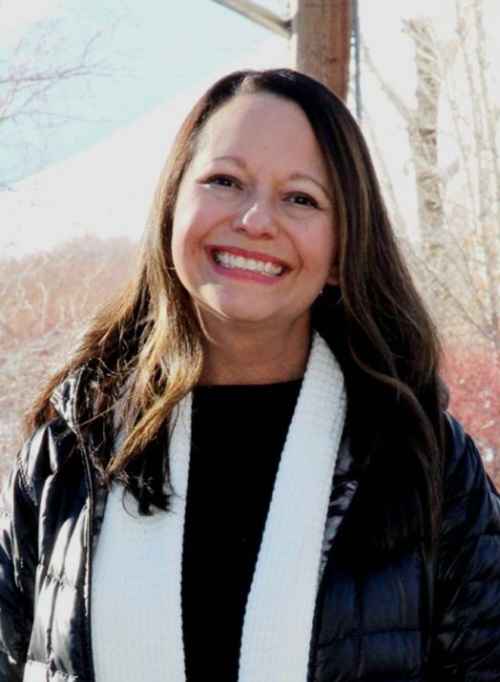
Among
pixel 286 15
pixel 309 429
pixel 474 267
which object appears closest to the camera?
pixel 309 429

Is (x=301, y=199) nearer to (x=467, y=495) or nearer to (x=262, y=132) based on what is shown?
(x=262, y=132)

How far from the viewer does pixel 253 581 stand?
2.11 metres

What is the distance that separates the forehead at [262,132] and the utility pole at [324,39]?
2067 millimetres

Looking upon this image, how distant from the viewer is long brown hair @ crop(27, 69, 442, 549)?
7.11 feet

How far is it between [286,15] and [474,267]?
4704 millimetres

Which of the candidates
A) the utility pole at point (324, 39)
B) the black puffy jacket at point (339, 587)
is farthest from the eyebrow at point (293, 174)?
the utility pole at point (324, 39)

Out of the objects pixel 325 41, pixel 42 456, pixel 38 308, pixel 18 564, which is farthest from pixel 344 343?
pixel 38 308

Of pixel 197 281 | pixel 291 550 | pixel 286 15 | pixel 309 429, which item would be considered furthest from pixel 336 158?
pixel 286 15

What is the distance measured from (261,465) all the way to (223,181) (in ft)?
1.72

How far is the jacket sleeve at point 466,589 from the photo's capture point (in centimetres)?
214

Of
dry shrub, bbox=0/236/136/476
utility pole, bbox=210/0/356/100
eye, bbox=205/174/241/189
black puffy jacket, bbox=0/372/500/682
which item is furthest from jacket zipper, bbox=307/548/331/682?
dry shrub, bbox=0/236/136/476

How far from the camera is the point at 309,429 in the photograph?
7.33 ft

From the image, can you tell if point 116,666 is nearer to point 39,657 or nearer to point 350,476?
point 39,657

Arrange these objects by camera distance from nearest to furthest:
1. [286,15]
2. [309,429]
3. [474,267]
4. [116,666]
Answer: [116,666], [309,429], [286,15], [474,267]
